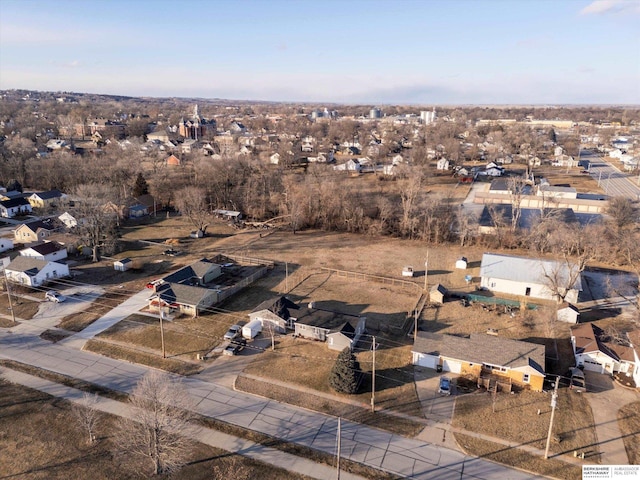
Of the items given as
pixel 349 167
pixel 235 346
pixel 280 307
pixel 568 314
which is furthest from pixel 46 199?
pixel 568 314

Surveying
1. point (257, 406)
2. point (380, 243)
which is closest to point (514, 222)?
point (380, 243)

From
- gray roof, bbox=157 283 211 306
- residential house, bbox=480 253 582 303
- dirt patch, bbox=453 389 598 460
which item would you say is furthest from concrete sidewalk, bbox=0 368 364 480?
residential house, bbox=480 253 582 303

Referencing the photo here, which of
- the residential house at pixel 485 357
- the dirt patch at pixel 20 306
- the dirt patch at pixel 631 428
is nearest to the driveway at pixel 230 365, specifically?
the residential house at pixel 485 357

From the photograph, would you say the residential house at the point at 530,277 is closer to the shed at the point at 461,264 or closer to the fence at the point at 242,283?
the shed at the point at 461,264

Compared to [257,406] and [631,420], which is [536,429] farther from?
[257,406]

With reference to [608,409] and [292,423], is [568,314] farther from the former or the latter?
[292,423]
